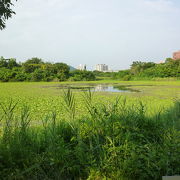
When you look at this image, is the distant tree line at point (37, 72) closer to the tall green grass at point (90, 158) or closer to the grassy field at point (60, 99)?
the grassy field at point (60, 99)

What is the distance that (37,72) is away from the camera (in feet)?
75.2

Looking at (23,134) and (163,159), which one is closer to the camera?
(163,159)

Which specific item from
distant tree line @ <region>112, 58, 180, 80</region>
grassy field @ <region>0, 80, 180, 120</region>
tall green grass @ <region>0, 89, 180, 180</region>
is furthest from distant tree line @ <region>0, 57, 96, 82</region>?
tall green grass @ <region>0, 89, 180, 180</region>

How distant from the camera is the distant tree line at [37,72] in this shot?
2261 centimetres

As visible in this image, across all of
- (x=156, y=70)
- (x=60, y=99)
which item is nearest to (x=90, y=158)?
(x=60, y=99)

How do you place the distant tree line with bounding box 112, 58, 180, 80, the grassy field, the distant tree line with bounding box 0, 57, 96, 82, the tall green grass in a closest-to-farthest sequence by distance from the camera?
the tall green grass → the grassy field → the distant tree line with bounding box 0, 57, 96, 82 → the distant tree line with bounding box 112, 58, 180, 80

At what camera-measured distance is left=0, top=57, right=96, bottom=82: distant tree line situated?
22.6m

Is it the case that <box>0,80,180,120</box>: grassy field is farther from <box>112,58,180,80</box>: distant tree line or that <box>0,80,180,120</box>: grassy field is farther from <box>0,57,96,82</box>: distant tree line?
<box>112,58,180,80</box>: distant tree line

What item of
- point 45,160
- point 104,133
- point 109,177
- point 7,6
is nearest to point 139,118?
point 104,133

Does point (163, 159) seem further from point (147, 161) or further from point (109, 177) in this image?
point (109, 177)

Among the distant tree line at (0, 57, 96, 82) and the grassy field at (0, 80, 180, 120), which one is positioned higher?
the distant tree line at (0, 57, 96, 82)

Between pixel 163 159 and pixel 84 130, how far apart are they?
25.8 inches

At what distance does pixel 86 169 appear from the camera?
4.82 feet

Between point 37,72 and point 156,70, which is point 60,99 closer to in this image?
point 37,72
